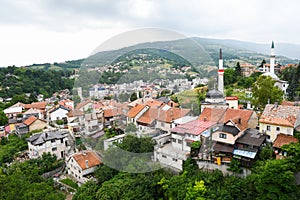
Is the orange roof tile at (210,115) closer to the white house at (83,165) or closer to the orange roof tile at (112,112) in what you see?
the orange roof tile at (112,112)

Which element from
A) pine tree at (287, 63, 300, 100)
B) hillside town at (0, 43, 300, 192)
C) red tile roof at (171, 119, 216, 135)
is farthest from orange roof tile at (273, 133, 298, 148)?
pine tree at (287, 63, 300, 100)

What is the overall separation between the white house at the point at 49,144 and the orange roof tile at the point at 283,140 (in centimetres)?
1032

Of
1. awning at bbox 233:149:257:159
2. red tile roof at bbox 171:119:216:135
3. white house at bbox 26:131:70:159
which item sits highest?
red tile roof at bbox 171:119:216:135

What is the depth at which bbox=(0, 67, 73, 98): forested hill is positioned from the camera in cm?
3050

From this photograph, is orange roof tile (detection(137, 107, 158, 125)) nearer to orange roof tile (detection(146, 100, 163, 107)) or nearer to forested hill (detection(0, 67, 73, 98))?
orange roof tile (detection(146, 100, 163, 107))

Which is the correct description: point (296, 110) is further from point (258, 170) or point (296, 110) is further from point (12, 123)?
point (12, 123)

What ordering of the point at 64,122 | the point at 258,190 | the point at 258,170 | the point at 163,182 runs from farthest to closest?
the point at 64,122 → the point at 163,182 → the point at 258,170 → the point at 258,190

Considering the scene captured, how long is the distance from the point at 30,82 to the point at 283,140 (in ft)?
111

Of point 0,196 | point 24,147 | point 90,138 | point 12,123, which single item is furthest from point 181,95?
point 12,123

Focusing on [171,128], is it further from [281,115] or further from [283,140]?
[281,115]

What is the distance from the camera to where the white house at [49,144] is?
11930 millimetres

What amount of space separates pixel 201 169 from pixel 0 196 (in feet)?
20.3

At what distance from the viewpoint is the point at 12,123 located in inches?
664

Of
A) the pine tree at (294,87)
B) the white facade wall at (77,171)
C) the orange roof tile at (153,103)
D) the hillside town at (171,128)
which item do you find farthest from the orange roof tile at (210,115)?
the pine tree at (294,87)
